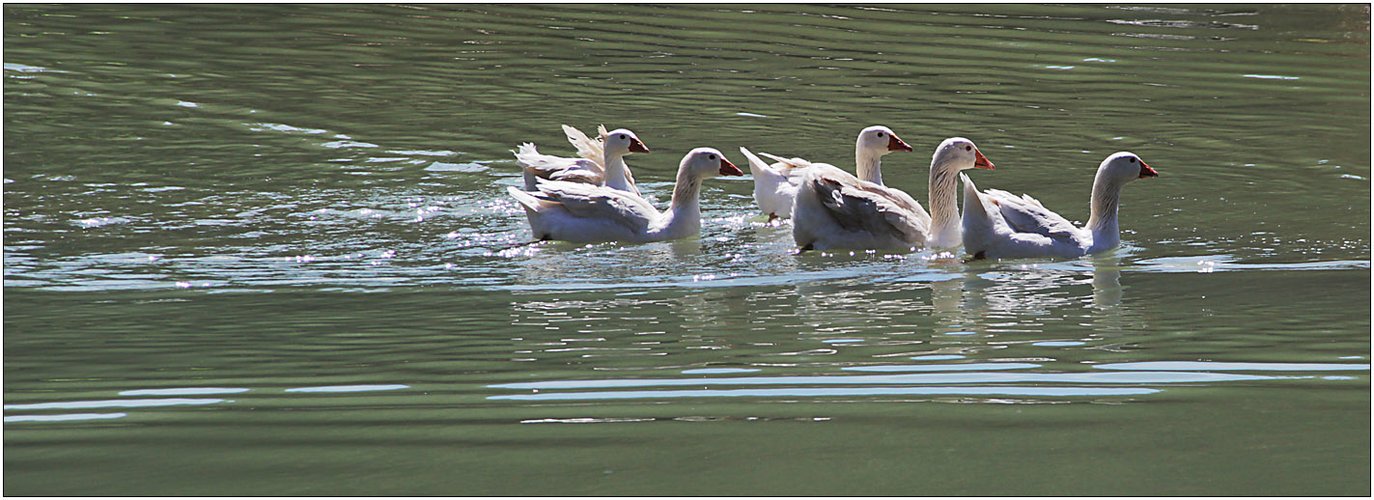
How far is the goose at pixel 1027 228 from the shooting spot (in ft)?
37.2

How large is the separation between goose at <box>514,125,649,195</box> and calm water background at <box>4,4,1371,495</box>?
1.40 feet

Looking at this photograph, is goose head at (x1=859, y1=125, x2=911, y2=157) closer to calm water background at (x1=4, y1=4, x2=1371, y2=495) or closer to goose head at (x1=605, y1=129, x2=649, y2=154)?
calm water background at (x1=4, y1=4, x2=1371, y2=495)

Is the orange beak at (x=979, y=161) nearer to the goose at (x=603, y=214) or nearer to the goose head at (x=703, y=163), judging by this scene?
the goose head at (x=703, y=163)

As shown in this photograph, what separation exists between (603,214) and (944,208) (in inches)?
94.4

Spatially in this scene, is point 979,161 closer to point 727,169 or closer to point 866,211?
point 866,211

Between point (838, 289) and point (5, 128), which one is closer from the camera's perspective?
point (838, 289)

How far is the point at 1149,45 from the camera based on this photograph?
22.1 metres

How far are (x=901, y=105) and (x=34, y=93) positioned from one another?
9005mm

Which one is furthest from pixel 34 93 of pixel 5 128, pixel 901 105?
pixel 901 105

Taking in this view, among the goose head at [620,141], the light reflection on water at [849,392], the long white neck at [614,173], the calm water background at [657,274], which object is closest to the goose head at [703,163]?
the calm water background at [657,274]

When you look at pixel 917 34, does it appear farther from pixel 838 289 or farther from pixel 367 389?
pixel 367 389

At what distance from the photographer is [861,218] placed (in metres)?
11.8

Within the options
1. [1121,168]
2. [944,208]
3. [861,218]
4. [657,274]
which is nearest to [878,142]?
[944,208]

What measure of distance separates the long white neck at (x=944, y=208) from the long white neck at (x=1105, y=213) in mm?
898
